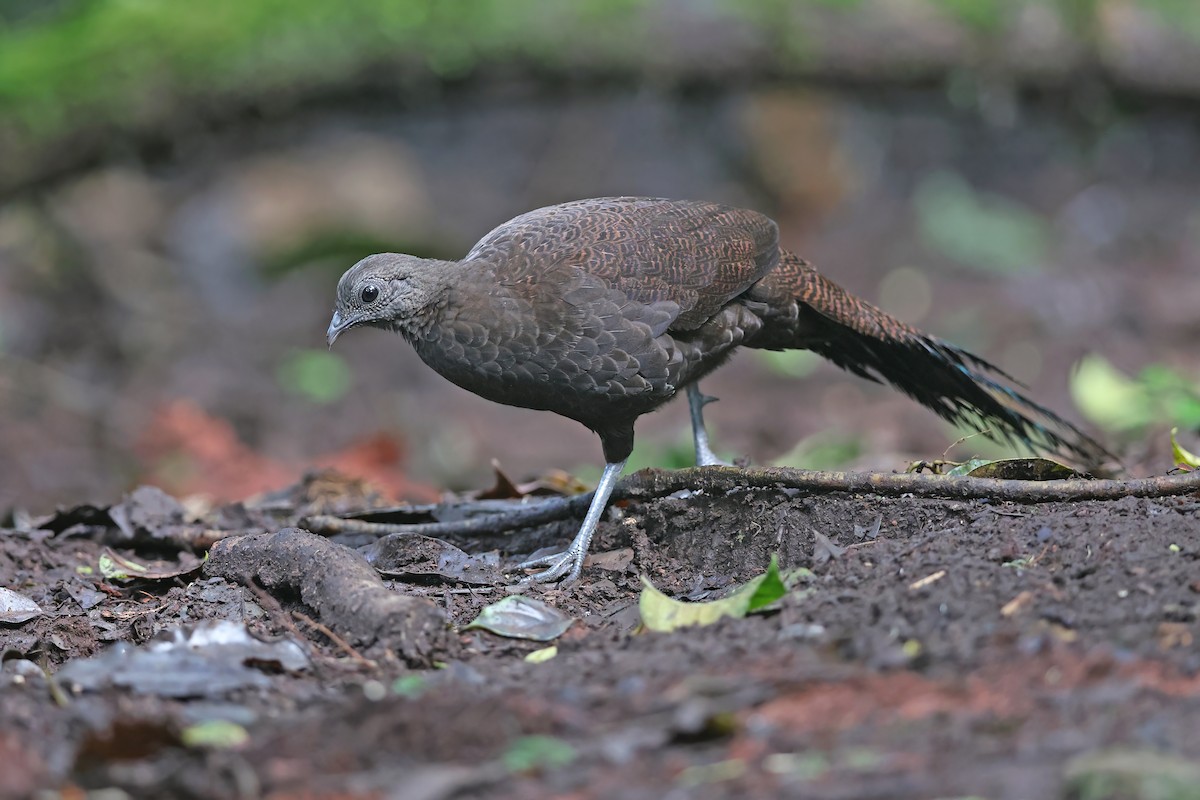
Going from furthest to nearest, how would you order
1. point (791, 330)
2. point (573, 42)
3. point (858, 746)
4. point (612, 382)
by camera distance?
point (573, 42) < point (791, 330) < point (612, 382) < point (858, 746)

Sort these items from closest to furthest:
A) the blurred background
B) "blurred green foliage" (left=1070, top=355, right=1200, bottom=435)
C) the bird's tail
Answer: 1. the bird's tail
2. "blurred green foliage" (left=1070, top=355, right=1200, bottom=435)
3. the blurred background

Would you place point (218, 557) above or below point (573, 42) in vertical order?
below

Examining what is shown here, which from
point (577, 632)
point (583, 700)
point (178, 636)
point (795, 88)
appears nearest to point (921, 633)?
point (583, 700)

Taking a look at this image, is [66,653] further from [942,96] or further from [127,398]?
[942,96]

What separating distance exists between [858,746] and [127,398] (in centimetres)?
829

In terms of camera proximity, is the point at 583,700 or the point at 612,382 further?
the point at 612,382

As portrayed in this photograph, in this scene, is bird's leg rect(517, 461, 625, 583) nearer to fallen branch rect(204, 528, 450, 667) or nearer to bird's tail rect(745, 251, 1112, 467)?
fallen branch rect(204, 528, 450, 667)

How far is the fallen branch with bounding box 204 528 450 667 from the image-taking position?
3367 millimetres

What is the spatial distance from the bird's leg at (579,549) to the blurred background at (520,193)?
1730 millimetres

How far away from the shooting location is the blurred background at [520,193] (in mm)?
8664

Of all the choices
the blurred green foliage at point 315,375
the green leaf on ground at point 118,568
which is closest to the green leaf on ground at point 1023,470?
the green leaf on ground at point 118,568

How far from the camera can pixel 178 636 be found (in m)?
3.24

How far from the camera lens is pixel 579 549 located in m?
Answer: 4.56

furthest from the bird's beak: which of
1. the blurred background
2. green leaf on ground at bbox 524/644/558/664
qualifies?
the blurred background
